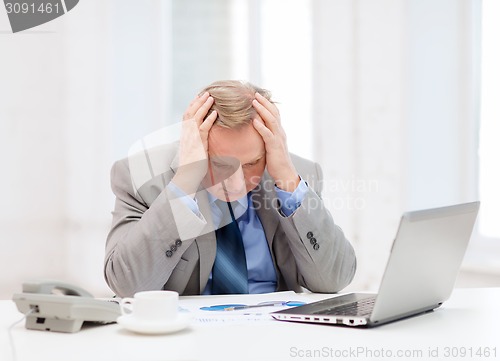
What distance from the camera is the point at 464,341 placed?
120cm

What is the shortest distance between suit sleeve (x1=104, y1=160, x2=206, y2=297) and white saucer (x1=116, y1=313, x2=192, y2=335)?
414 mm

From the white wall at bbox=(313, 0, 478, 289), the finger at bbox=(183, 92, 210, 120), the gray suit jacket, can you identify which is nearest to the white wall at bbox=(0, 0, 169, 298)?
the white wall at bbox=(313, 0, 478, 289)

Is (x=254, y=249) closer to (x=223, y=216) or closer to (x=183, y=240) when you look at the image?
(x=223, y=216)

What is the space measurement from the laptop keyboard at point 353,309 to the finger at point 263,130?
19.5 inches

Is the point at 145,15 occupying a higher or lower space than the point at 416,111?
higher

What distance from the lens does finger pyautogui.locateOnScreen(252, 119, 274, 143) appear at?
68.3 inches

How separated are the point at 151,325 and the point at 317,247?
26.2 inches

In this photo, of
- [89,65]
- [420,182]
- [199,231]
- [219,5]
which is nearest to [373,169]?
[420,182]

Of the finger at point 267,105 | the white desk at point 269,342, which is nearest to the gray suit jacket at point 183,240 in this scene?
the finger at point 267,105

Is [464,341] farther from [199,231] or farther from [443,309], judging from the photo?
[199,231]

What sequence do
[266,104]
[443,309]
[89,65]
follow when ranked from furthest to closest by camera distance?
[89,65]
[266,104]
[443,309]

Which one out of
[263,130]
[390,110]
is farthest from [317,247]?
[390,110]

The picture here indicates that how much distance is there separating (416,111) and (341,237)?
1.57 metres

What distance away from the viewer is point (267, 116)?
176cm
